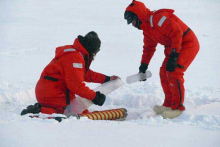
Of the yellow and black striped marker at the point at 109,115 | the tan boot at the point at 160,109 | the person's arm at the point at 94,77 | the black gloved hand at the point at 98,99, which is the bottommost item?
the tan boot at the point at 160,109

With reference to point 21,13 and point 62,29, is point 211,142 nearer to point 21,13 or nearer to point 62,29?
point 62,29

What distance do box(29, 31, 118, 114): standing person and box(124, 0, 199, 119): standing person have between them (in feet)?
2.15

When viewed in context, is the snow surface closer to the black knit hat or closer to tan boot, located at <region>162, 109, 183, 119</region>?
tan boot, located at <region>162, 109, 183, 119</region>

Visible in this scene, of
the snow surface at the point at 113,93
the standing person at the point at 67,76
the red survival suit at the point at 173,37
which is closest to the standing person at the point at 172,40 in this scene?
the red survival suit at the point at 173,37

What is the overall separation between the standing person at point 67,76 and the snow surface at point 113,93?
1.49 feet

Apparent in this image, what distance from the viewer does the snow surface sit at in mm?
2725

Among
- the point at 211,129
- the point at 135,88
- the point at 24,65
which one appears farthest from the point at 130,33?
the point at 211,129

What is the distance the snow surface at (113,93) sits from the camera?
2725 millimetres

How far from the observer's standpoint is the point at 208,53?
27.6 feet

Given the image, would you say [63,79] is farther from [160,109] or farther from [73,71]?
[160,109]

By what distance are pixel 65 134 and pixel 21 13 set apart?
41.7ft

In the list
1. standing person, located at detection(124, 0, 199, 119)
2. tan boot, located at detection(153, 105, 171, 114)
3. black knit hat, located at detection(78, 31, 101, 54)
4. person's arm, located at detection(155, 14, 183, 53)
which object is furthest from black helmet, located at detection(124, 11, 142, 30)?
tan boot, located at detection(153, 105, 171, 114)

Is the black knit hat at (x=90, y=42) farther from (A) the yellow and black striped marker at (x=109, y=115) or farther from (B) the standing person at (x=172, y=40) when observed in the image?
(A) the yellow and black striped marker at (x=109, y=115)

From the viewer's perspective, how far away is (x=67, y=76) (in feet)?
12.6
